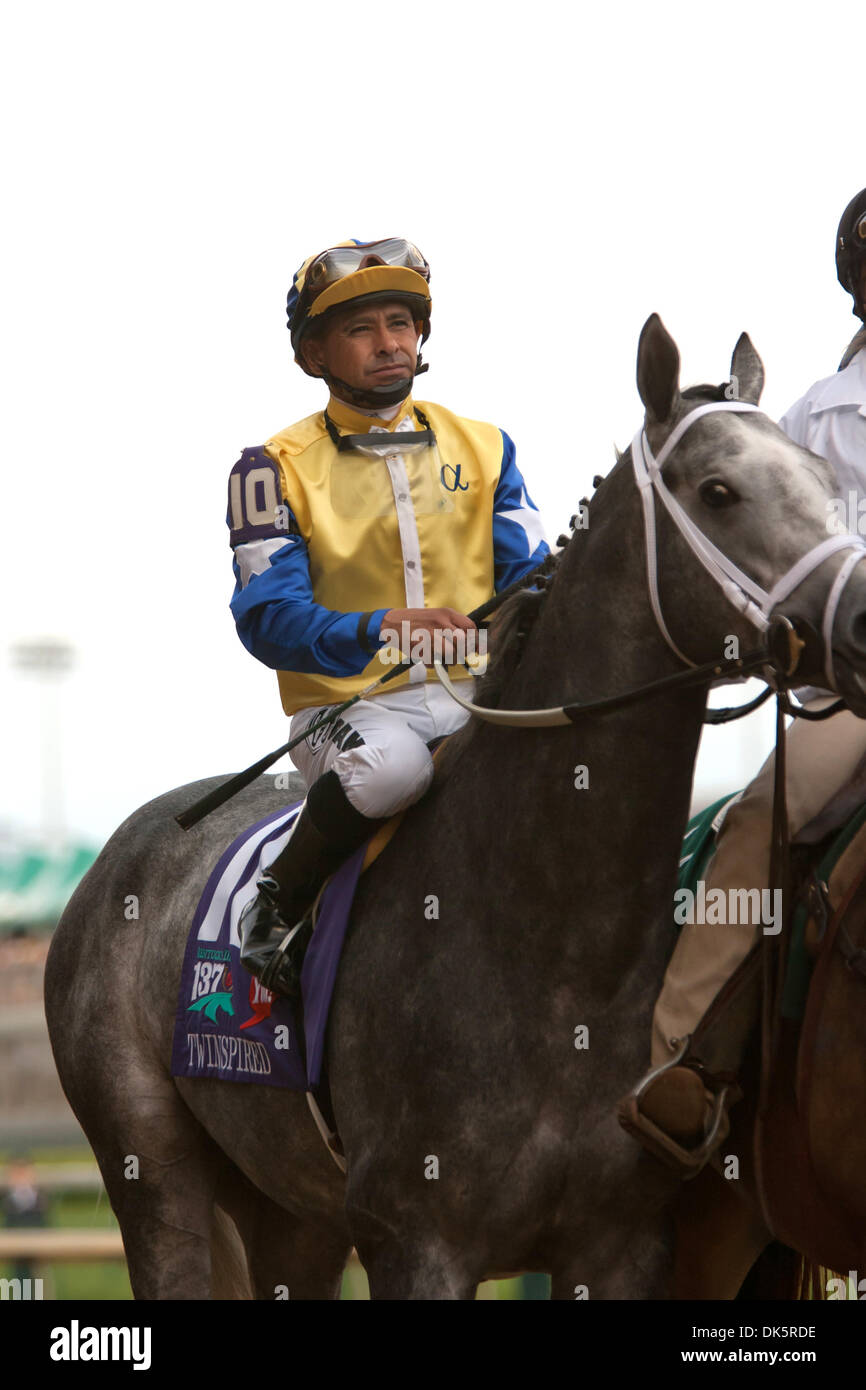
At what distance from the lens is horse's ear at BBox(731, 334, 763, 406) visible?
170 inches

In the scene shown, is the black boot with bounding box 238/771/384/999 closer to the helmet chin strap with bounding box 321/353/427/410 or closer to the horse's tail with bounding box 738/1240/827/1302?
the helmet chin strap with bounding box 321/353/427/410

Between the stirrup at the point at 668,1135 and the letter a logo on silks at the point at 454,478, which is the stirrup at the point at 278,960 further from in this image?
the letter a logo on silks at the point at 454,478

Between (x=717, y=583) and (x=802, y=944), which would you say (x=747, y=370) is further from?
(x=802, y=944)

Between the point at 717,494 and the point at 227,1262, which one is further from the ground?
the point at 717,494

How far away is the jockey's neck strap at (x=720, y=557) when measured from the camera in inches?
147

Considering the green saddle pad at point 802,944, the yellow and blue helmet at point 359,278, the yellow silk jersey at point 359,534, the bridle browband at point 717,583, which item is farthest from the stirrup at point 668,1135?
the yellow and blue helmet at point 359,278

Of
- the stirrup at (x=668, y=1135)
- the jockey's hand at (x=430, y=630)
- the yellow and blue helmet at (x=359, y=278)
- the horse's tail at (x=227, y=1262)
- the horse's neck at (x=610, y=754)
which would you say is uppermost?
the yellow and blue helmet at (x=359, y=278)

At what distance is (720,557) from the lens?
3.91 meters

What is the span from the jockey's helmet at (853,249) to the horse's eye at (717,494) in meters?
1.04

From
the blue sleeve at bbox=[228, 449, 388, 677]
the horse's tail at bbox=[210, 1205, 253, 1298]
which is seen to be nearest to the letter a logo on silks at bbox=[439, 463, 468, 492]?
the blue sleeve at bbox=[228, 449, 388, 677]

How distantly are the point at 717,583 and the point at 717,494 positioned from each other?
7.7 inches

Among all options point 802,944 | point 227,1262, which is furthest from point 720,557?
point 227,1262

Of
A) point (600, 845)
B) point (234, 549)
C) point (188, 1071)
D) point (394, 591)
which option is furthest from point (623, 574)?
point (188, 1071)

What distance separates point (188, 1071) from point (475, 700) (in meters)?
1.64
